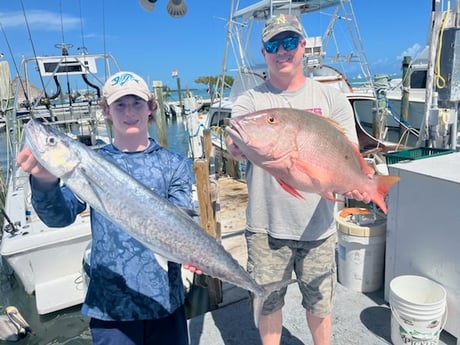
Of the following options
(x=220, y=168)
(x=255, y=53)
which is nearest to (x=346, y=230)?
(x=220, y=168)

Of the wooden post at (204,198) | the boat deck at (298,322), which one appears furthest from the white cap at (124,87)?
the boat deck at (298,322)

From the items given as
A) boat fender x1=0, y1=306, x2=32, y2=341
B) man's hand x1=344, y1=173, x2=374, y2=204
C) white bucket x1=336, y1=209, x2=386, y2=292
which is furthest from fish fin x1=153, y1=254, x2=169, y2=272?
boat fender x1=0, y1=306, x2=32, y2=341

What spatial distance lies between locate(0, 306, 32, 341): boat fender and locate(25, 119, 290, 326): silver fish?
3.91m

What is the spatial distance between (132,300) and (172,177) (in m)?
0.67

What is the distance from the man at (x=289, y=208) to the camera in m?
2.16

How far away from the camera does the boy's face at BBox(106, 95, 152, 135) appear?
182 centimetres

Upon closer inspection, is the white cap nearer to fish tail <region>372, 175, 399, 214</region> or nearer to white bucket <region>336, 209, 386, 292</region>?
fish tail <region>372, 175, 399, 214</region>

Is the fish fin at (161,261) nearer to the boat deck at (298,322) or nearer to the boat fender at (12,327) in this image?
the boat deck at (298,322)

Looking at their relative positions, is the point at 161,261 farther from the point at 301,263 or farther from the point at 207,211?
the point at 207,211

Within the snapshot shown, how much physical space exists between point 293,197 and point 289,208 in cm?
7

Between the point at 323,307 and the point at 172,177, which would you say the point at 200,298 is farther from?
the point at 172,177

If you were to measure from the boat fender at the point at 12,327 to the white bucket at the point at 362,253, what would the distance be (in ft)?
13.0

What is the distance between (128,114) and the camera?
1813 millimetres

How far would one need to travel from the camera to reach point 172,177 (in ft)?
6.37
